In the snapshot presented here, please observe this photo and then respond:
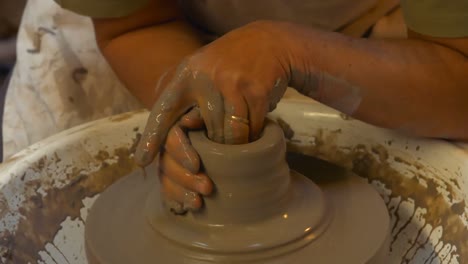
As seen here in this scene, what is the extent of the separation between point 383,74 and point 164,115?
33cm

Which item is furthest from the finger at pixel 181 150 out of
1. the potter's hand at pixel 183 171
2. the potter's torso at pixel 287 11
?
the potter's torso at pixel 287 11

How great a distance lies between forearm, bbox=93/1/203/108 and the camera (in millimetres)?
1264

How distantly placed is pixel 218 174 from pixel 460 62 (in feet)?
1.34

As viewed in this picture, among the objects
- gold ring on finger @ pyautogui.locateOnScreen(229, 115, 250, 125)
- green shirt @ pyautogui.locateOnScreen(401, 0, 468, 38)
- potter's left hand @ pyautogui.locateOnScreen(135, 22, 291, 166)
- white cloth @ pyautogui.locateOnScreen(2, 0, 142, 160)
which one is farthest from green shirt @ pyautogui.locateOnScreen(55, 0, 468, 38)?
white cloth @ pyautogui.locateOnScreen(2, 0, 142, 160)

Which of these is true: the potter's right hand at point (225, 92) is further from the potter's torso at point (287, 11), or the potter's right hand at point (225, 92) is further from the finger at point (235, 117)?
the potter's torso at point (287, 11)

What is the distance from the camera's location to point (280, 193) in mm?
917

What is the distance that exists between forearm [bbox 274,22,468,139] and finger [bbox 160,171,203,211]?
0.74ft

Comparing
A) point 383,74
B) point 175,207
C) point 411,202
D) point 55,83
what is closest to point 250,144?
point 175,207

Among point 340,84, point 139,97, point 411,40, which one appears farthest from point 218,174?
point 139,97

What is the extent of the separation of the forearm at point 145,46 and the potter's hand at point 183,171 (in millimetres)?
335

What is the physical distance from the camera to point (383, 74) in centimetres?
99

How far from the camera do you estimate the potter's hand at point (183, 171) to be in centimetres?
88

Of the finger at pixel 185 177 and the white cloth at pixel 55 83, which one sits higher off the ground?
the finger at pixel 185 177

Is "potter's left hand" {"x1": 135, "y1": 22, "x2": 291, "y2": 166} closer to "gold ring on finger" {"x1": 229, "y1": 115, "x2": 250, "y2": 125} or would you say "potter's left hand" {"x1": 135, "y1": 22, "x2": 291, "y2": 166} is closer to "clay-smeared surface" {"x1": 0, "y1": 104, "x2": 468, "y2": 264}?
"gold ring on finger" {"x1": 229, "y1": 115, "x2": 250, "y2": 125}
